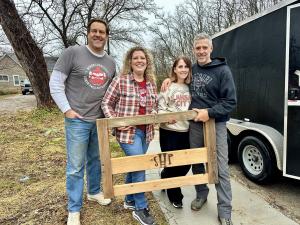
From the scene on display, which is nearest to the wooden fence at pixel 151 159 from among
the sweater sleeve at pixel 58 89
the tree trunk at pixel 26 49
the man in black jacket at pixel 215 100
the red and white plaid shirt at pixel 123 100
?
the man in black jacket at pixel 215 100

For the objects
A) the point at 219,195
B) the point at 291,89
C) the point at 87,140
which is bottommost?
the point at 219,195

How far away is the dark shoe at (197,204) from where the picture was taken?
3.69 m

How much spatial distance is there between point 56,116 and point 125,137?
33.0 feet

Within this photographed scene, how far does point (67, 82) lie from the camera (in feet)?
10.6

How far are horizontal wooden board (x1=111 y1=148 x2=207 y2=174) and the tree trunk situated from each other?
1058 cm

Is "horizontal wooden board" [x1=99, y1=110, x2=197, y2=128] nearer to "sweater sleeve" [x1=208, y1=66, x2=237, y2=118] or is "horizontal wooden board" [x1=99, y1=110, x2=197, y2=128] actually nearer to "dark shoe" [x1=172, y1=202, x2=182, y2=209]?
"sweater sleeve" [x1=208, y1=66, x2=237, y2=118]

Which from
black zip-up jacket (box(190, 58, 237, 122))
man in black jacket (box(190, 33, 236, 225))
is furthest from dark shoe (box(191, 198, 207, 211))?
black zip-up jacket (box(190, 58, 237, 122))

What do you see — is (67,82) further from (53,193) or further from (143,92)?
(53,193)

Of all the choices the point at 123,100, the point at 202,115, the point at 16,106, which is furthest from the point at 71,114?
the point at 16,106

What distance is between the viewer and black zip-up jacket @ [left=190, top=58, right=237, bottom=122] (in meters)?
Result: 3.05

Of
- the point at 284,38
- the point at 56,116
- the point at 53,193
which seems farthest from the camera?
the point at 56,116

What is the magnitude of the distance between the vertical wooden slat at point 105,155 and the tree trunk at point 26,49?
10.5 meters

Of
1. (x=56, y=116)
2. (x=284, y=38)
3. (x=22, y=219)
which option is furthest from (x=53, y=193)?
(x=56, y=116)

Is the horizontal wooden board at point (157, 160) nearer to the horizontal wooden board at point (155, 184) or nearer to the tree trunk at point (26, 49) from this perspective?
the horizontal wooden board at point (155, 184)
